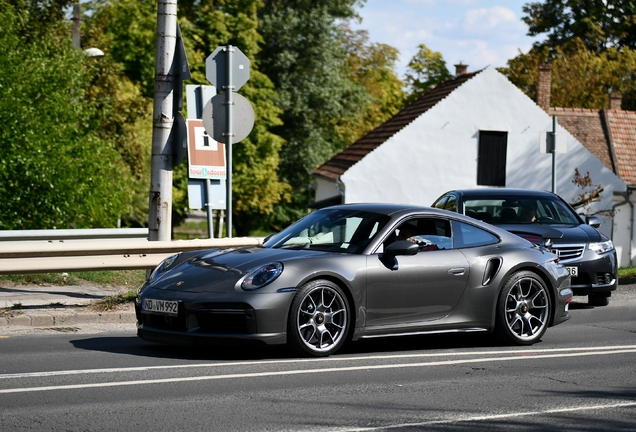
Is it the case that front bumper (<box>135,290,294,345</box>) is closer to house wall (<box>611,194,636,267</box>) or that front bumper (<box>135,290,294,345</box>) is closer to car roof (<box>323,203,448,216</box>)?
car roof (<box>323,203,448,216</box>)

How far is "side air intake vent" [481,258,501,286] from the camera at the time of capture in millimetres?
9688

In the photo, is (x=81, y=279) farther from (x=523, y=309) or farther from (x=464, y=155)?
(x=464, y=155)

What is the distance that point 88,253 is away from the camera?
12.5 m

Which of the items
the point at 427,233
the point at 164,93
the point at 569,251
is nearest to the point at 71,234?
the point at 164,93

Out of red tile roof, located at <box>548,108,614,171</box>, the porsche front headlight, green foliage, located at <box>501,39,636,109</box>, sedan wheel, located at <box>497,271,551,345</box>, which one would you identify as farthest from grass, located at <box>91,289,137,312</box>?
green foliage, located at <box>501,39,636,109</box>

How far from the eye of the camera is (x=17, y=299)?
488 inches

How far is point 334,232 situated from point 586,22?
5960cm

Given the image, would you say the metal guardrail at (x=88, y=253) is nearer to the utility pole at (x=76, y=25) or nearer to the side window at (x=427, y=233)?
the side window at (x=427, y=233)

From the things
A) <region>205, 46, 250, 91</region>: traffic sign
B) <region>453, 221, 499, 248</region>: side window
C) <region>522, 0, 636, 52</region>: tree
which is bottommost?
<region>453, 221, 499, 248</region>: side window

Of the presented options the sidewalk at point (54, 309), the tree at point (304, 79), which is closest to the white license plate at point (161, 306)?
the sidewalk at point (54, 309)

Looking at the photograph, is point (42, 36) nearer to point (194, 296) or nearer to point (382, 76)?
point (194, 296)

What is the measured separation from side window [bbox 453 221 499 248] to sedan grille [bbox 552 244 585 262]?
151 inches

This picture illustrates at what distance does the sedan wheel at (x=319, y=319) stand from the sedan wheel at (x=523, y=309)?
1802 mm

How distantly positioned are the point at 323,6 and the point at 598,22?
22.4m
